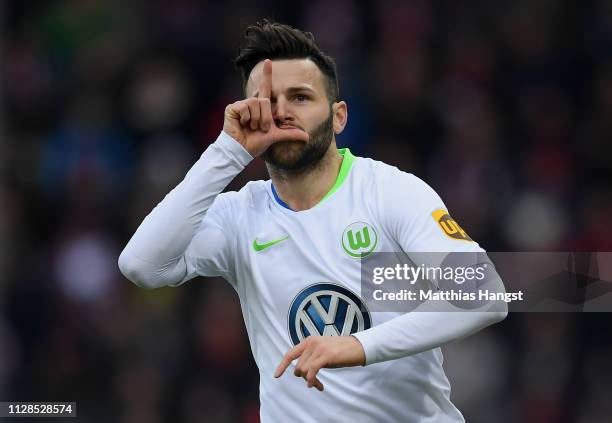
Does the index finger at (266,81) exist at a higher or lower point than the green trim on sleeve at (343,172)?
higher

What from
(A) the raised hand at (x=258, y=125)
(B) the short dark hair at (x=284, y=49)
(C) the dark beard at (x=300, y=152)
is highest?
(B) the short dark hair at (x=284, y=49)

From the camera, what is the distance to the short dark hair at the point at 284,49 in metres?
4.32

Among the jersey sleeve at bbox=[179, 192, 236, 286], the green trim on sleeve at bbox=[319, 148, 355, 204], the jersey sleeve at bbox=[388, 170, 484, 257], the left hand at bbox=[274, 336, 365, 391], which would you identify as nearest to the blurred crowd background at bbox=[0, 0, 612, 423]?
the green trim on sleeve at bbox=[319, 148, 355, 204]

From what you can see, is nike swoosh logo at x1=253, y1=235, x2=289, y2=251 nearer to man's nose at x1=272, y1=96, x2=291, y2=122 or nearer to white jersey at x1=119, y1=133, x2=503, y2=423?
white jersey at x1=119, y1=133, x2=503, y2=423

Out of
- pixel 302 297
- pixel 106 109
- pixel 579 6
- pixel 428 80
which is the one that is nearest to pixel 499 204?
pixel 428 80

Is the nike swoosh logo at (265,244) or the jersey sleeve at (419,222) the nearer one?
the jersey sleeve at (419,222)

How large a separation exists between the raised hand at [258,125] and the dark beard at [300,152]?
48 millimetres

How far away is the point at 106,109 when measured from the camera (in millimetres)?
9438

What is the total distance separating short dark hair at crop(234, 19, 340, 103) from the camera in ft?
14.2

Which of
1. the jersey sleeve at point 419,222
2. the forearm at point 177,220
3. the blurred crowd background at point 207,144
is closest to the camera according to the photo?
the jersey sleeve at point 419,222

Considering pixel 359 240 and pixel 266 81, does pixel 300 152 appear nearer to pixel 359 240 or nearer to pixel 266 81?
pixel 266 81

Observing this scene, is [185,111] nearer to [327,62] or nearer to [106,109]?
[106,109]
